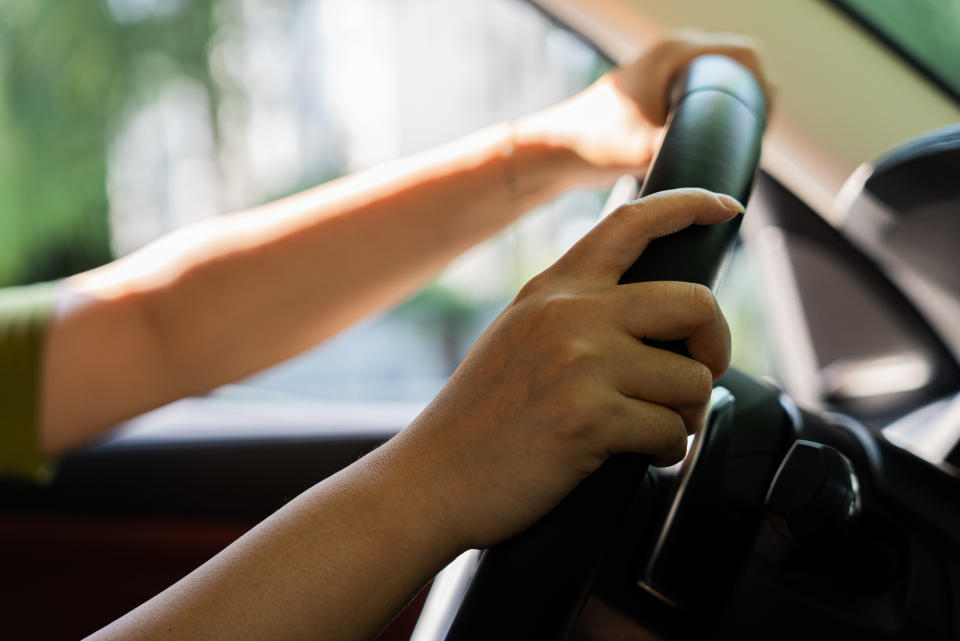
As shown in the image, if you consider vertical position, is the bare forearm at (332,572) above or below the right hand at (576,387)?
below

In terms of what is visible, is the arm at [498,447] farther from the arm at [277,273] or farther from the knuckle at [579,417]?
the arm at [277,273]

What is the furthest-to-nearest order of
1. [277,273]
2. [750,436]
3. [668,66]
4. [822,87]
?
[277,273] → [822,87] → [668,66] → [750,436]

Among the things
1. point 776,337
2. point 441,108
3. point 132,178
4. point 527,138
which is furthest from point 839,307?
point 132,178

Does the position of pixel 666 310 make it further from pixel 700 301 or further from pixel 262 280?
pixel 262 280

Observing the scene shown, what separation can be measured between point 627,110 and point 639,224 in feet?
1.44

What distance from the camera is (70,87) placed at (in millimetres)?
3820

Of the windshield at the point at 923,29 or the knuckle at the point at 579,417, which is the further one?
the windshield at the point at 923,29

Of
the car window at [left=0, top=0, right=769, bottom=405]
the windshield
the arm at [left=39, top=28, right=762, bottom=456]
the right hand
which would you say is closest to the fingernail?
the right hand

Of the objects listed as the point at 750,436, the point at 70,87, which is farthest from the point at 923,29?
the point at 70,87

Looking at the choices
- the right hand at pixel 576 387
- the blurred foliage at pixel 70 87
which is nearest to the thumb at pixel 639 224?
the right hand at pixel 576 387

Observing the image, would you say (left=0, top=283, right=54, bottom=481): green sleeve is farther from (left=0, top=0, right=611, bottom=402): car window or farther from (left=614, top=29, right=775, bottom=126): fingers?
(left=0, top=0, right=611, bottom=402): car window

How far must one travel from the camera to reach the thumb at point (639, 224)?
377 millimetres

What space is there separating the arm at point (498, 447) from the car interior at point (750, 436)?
16 millimetres

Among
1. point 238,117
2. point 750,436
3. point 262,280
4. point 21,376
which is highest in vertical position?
point 750,436
